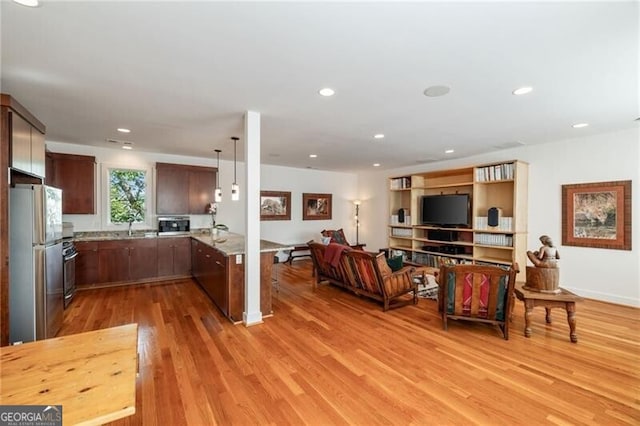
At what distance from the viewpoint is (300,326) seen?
3.48m

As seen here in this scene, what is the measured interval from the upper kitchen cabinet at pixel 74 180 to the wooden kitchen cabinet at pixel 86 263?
2.32 ft

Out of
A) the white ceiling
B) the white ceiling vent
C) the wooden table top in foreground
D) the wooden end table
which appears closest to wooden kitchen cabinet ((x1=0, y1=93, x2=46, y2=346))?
the white ceiling

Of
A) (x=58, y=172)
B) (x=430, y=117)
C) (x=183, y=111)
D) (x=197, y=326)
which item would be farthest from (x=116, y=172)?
(x=430, y=117)

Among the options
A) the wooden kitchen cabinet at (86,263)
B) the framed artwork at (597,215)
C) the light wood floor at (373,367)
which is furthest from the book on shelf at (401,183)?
the wooden kitchen cabinet at (86,263)

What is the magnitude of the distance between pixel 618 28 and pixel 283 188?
260 inches

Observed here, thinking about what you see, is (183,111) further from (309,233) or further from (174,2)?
(309,233)

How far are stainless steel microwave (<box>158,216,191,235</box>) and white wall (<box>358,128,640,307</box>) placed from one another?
656cm

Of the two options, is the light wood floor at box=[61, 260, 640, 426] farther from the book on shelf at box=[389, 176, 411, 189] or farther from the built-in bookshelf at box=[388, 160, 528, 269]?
the book on shelf at box=[389, 176, 411, 189]

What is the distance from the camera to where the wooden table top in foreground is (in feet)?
3.35

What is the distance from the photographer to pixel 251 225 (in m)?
3.53

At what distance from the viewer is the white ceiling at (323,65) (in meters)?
1.76

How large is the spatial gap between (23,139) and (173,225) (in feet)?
10.3

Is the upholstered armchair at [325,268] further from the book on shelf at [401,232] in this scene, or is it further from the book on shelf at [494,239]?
the book on shelf at [494,239]

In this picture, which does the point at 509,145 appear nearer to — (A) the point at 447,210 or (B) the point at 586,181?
(B) the point at 586,181
